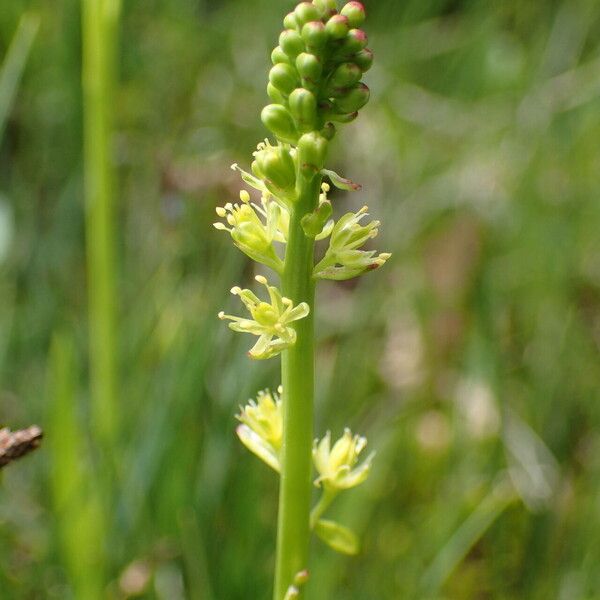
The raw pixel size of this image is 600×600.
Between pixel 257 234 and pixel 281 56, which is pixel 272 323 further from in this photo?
pixel 281 56

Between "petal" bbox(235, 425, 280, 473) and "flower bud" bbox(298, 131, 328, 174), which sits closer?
"flower bud" bbox(298, 131, 328, 174)

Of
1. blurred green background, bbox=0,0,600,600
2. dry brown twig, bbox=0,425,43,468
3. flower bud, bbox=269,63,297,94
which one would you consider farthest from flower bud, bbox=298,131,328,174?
blurred green background, bbox=0,0,600,600

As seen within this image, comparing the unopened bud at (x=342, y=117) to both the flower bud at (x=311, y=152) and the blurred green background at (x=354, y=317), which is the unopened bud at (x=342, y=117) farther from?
the blurred green background at (x=354, y=317)

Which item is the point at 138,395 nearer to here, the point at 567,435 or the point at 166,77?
the point at 567,435

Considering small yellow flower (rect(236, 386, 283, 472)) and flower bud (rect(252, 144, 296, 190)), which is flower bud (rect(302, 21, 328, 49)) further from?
small yellow flower (rect(236, 386, 283, 472))

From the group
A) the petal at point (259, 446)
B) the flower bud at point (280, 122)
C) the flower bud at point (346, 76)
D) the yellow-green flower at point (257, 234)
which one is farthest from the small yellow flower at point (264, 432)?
the flower bud at point (346, 76)
